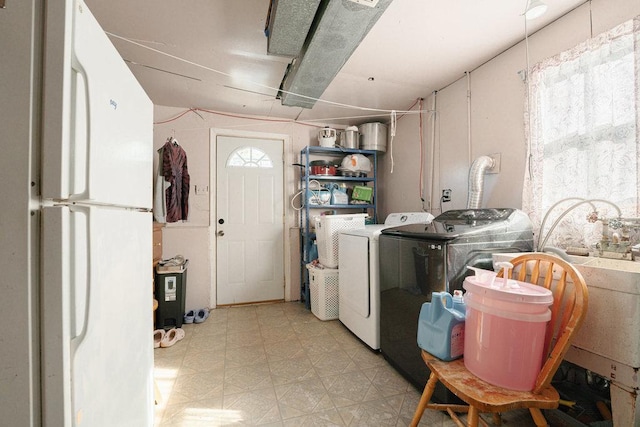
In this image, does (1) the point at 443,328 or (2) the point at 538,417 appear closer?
(2) the point at 538,417

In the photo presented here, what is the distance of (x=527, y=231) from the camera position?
1.63m

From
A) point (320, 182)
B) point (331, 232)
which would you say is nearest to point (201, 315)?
point (331, 232)

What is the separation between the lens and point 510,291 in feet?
3.00

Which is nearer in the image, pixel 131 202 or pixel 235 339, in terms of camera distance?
pixel 131 202

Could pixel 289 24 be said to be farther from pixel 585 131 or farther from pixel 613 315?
pixel 613 315

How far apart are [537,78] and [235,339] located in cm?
310

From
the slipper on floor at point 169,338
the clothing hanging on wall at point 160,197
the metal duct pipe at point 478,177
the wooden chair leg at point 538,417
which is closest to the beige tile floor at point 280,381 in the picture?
the slipper on floor at point 169,338

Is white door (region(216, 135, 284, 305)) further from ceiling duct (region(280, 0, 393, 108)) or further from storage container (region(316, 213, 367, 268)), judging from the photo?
ceiling duct (region(280, 0, 393, 108))

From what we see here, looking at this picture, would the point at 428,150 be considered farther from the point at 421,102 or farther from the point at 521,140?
the point at 521,140

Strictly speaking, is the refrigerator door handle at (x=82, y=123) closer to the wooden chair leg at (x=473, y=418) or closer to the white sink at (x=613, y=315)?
Result: the wooden chair leg at (x=473, y=418)

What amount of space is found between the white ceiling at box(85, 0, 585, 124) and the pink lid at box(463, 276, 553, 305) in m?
1.58

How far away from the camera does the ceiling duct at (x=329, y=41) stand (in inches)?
52.9

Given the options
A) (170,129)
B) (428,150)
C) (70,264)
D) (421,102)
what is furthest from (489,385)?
(170,129)

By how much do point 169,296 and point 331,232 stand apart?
175cm
